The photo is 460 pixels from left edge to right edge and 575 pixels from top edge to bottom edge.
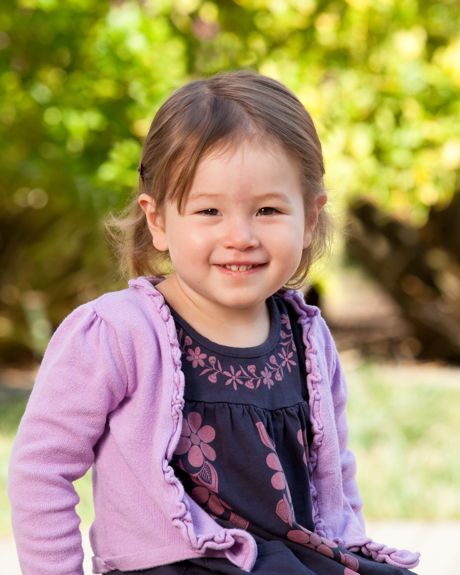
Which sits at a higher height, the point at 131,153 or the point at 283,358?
the point at 131,153

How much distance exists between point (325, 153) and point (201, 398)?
10.5 ft

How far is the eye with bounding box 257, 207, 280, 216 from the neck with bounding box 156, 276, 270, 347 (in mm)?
209

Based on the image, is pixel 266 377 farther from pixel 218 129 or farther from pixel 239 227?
pixel 218 129

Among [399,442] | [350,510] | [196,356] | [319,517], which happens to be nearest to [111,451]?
→ [196,356]

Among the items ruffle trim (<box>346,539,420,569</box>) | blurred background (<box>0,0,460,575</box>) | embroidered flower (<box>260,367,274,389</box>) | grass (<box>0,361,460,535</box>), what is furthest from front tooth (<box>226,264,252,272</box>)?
grass (<box>0,361,460,535</box>)

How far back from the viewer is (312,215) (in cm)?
228

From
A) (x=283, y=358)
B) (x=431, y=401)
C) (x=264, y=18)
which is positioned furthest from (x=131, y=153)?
(x=283, y=358)

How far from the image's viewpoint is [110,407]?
2.03 meters

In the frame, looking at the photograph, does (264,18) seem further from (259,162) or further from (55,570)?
(55,570)

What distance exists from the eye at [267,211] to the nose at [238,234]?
41mm

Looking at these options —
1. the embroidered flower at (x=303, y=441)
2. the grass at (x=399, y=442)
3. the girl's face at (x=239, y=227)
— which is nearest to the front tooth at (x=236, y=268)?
the girl's face at (x=239, y=227)

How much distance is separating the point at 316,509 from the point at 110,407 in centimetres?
48

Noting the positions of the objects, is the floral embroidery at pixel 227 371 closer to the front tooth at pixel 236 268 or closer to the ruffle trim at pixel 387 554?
the front tooth at pixel 236 268

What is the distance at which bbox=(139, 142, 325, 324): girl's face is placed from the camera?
2045 mm
